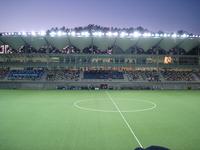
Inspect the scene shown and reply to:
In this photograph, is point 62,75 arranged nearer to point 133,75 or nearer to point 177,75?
point 133,75

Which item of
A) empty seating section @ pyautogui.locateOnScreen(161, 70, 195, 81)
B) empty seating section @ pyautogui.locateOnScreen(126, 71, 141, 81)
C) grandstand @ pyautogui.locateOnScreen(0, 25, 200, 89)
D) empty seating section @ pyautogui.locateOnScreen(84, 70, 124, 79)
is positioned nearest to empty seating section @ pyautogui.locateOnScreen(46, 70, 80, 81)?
grandstand @ pyautogui.locateOnScreen(0, 25, 200, 89)

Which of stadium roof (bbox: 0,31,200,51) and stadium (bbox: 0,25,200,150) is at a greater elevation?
stadium roof (bbox: 0,31,200,51)

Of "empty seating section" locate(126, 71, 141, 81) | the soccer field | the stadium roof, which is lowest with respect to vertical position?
the soccer field

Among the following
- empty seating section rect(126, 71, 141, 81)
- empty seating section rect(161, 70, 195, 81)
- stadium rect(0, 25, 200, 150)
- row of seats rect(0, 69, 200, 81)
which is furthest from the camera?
empty seating section rect(161, 70, 195, 81)

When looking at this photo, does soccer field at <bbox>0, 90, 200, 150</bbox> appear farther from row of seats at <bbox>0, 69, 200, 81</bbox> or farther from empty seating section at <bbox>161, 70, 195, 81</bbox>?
empty seating section at <bbox>161, 70, 195, 81</bbox>

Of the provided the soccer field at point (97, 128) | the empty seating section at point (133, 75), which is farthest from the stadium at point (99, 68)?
the soccer field at point (97, 128)

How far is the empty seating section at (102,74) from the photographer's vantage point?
6412cm

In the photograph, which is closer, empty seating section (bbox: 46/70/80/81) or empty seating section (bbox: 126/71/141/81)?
empty seating section (bbox: 46/70/80/81)

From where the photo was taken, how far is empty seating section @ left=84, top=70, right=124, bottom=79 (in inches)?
2525

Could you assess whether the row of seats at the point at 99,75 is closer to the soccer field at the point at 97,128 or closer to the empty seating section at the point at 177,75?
the empty seating section at the point at 177,75

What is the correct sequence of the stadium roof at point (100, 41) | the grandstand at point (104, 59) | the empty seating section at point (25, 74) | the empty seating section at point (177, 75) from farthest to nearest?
the stadium roof at point (100, 41) → the empty seating section at point (177, 75) → the grandstand at point (104, 59) → the empty seating section at point (25, 74)

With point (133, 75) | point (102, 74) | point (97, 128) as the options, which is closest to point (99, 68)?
point (102, 74)

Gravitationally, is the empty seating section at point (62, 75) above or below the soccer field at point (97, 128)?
above

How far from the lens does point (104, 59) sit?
6850 centimetres
